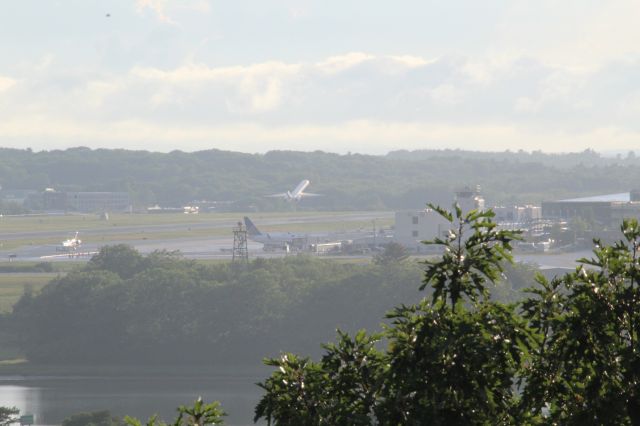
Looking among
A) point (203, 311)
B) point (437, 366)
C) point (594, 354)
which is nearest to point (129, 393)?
point (203, 311)

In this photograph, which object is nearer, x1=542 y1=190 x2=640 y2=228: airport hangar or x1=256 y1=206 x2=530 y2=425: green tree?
x1=256 y1=206 x2=530 y2=425: green tree

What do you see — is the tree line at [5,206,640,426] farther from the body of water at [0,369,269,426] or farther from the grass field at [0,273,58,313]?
the grass field at [0,273,58,313]

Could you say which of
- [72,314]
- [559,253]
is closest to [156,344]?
[72,314]

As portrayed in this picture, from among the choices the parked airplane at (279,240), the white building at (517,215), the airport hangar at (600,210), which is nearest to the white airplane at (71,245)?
the parked airplane at (279,240)

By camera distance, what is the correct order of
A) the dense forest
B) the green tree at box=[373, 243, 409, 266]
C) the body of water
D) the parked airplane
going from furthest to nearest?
the parked airplane, the green tree at box=[373, 243, 409, 266], the dense forest, the body of water

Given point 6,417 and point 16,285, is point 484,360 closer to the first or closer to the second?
point 6,417

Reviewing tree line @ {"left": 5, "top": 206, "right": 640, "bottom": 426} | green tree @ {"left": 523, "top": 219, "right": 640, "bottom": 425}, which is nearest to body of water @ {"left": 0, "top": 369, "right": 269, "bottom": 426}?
tree line @ {"left": 5, "top": 206, "right": 640, "bottom": 426}

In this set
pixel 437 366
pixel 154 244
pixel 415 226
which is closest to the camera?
pixel 437 366
